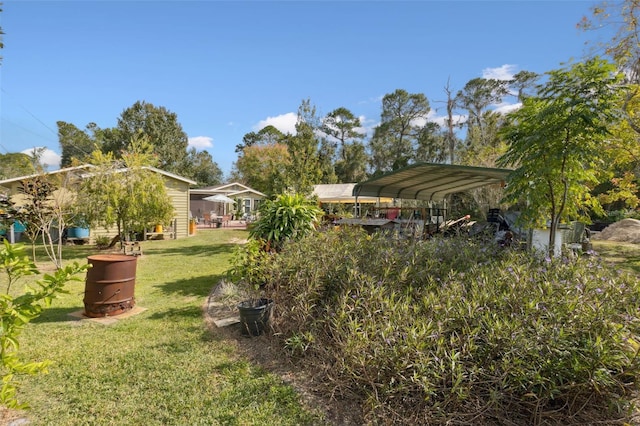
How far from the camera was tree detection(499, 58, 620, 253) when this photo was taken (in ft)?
14.9

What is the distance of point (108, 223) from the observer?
10234mm

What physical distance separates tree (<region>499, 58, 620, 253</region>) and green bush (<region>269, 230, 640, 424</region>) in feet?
6.19

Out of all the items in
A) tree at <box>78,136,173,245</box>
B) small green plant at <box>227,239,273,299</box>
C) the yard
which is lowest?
the yard

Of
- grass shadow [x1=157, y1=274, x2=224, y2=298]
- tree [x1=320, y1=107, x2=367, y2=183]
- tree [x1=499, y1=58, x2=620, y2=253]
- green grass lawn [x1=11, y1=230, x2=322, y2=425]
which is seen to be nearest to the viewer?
green grass lawn [x1=11, y1=230, x2=322, y2=425]

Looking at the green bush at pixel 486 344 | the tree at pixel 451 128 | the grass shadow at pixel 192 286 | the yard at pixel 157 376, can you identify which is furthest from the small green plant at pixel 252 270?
the tree at pixel 451 128

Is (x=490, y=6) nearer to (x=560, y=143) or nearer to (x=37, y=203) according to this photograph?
(x=560, y=143)

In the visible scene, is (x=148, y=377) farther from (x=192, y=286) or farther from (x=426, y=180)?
(x=426, y=180)

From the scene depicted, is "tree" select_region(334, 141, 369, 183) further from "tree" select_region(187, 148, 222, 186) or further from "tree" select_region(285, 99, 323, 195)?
"tree" select_region(285, 99, 323, 195)

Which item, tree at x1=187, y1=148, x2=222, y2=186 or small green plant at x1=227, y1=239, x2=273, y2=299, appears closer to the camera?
small green plant at x1=227, y1=239, x2=273, y2=299

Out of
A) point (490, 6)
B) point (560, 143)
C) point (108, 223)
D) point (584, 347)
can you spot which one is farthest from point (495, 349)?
point (108, 223)

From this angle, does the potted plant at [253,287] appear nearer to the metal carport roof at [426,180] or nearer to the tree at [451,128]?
the metal carport roof at [426,180]

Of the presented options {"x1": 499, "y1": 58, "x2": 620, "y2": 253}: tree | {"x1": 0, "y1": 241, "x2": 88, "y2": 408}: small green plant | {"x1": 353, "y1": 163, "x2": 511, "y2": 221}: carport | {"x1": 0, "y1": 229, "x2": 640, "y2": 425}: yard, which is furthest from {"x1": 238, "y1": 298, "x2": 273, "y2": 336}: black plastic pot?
{"x1": 353, "y1": 163, "x2": 511, "y2": 221}: carport

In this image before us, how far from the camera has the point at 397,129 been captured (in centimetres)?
3953

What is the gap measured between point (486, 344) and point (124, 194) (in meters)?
10.8
